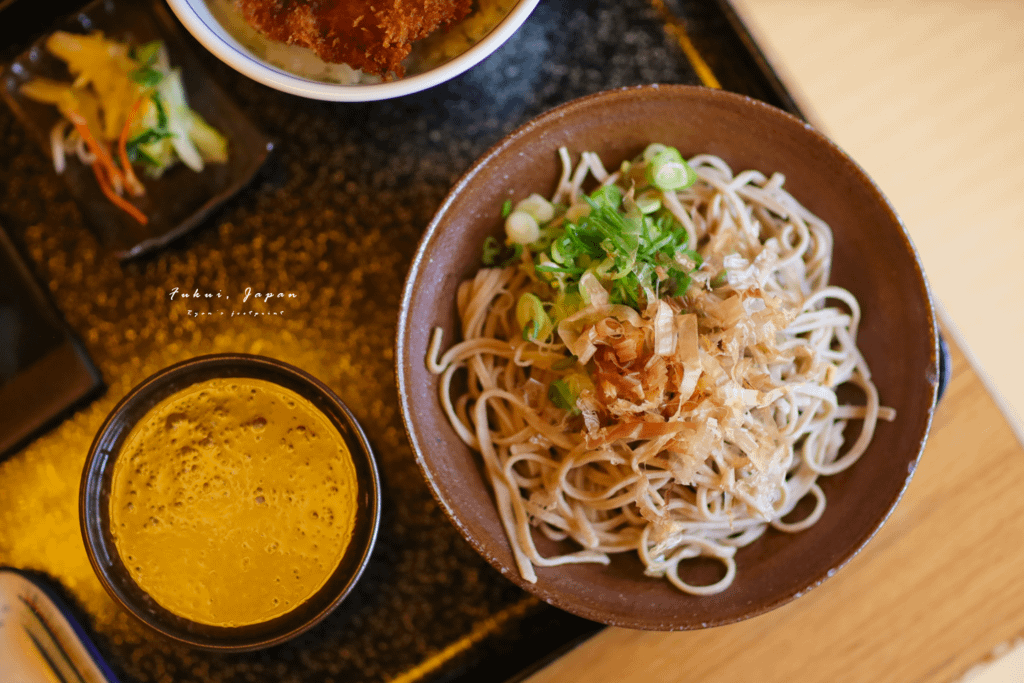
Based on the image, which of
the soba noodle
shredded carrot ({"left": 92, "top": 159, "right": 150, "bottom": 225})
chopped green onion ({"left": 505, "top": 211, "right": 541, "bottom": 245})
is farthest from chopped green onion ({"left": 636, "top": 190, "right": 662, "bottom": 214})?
shredded carrot ({"left": 92, "top": 159, "right": 150, "bottom": 225})

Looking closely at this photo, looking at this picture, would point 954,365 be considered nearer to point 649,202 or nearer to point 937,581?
point 937,581

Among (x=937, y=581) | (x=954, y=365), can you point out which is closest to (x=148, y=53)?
(x=954, y=365)

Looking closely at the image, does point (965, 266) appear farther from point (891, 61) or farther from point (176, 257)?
point (176, 257)

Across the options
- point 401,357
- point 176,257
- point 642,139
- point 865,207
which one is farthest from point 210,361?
point 865,207

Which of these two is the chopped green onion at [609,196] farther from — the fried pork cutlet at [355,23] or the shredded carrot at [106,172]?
the shredded carrot at [106,172]

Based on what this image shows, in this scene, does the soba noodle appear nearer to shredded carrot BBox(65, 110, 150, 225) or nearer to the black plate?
the black plate
